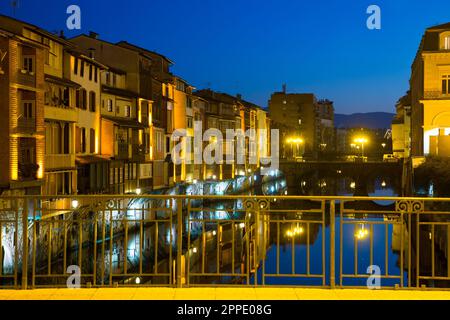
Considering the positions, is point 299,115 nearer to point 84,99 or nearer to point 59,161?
point 84,99

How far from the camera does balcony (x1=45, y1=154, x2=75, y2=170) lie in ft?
86.9

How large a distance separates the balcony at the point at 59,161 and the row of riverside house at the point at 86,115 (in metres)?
0.05

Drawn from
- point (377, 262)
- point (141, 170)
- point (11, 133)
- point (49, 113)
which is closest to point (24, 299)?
point (11, 133)

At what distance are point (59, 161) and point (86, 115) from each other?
16.1 ft

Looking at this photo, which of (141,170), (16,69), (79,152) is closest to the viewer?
(16,69)

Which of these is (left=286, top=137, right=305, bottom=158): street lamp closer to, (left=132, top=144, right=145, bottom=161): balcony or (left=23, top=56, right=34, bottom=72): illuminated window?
(left=132, top=144, right=145, bottom=161): balcony

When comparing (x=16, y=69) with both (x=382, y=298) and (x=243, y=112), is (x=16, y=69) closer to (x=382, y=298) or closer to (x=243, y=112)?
(x=382, y=298)

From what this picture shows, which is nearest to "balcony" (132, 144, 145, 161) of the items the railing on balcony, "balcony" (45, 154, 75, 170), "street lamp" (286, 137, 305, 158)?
"balcony" (45, 154, 75, 170)

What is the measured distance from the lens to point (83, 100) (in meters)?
31.3

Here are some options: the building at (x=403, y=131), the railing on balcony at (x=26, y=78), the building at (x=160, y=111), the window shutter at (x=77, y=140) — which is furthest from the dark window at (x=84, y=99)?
the building at (x=403, y=131)

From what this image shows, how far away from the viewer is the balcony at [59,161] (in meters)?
26.5

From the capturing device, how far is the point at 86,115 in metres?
31.8

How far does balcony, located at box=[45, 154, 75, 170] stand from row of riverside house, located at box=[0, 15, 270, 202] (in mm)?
51
